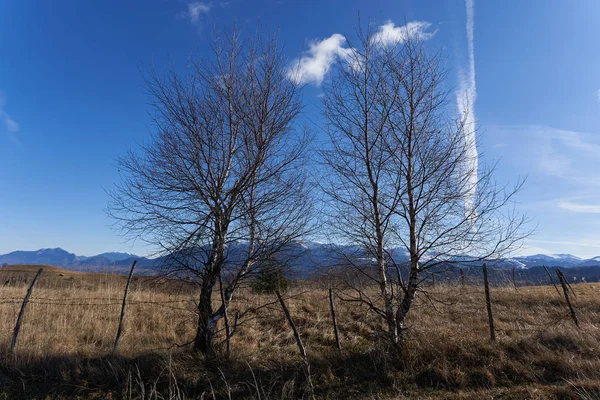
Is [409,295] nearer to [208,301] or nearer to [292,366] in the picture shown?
[292,366]

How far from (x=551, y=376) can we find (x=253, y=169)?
695 centimetres

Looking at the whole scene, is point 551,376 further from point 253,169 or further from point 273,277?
point 253,169

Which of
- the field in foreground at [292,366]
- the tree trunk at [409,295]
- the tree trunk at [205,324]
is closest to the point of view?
the field in foreground at [292,366]

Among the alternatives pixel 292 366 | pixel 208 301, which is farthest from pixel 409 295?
pixel 208 301

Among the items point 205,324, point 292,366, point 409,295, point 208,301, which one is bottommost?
point 292,366

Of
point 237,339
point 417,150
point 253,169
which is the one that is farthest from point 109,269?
point 417,150

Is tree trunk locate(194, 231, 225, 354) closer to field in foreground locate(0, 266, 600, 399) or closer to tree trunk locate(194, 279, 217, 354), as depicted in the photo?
tree trunk locate(194, 279, 217, 354)

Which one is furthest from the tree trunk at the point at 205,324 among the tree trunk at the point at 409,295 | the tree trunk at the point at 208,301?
the tree trunk at the point at 409,295

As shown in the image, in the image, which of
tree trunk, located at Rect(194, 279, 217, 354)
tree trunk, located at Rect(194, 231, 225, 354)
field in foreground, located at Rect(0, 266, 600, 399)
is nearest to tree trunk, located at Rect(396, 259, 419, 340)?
field in foreground, located at Rect(0, 266, 600, 399)

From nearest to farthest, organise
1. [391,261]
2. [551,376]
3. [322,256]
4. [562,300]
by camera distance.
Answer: [551,376] → [391,261] → [322,256] → [562,300]

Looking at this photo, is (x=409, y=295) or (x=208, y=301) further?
(x=208, y=301)

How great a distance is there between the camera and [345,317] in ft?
36.9

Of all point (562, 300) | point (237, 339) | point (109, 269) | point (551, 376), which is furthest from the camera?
point (109, 269)

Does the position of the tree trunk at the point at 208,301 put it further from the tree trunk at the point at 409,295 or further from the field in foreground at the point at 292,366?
the tree trunk at the point at 409,295
